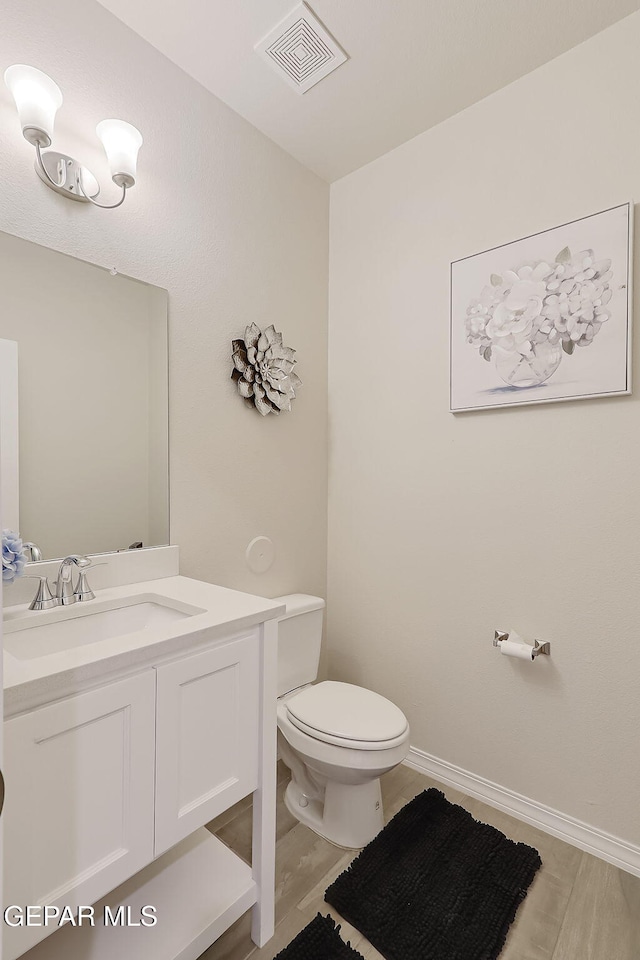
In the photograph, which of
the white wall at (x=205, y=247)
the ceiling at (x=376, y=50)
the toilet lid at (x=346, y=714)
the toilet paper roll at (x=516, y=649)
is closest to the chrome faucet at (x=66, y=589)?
the white wall at (x=205, y=247)

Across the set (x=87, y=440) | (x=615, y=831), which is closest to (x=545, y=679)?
(x=615, y=831)

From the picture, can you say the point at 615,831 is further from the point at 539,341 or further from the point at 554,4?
the point at 554,4

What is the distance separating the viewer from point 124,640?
1025 millimetres

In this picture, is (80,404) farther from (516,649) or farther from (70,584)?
(516,649)

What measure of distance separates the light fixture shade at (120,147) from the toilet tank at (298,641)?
1471 mm

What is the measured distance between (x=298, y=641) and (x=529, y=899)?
1.01 m

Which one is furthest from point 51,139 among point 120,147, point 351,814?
point 351,814

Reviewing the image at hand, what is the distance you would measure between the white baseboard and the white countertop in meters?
1.17

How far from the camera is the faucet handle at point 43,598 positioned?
4.11 ft

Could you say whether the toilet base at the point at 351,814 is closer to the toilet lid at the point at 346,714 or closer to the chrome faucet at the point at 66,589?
the toilet lid at the point at 346,714

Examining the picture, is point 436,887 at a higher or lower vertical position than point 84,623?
lower

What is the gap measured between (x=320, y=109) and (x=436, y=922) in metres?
2.62

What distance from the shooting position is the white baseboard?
1514mm

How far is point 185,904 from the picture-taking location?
121 centimetres
